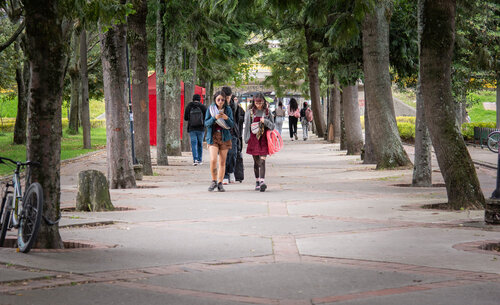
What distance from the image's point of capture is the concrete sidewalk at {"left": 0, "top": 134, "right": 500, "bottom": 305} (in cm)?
622

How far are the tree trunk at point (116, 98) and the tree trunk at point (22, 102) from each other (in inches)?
874

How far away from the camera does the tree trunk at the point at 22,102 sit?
37812 millimetres

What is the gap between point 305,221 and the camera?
10.8 meters

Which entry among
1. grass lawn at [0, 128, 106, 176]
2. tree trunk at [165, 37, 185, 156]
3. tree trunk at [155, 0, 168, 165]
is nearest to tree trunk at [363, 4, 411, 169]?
tree trunk at [155, 0, 168, 165]

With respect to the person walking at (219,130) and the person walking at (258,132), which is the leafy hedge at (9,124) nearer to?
the person walking at (219,130)

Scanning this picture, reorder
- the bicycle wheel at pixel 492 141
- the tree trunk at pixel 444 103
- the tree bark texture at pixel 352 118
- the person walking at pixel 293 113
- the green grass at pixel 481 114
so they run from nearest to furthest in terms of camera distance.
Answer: the tree trunk at pixel 444 103
the tree bark texture at pixel 352 118
the bicycle wheel at pixel 492 141
the person walking at pixel 293 113
the green grass at pixel 481 114

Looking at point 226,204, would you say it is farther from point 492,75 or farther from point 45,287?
point 492,75

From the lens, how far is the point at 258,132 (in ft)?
52.2

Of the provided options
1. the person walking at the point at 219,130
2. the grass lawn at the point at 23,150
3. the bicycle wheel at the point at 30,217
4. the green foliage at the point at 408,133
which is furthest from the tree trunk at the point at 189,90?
the bicycle wheel at the point at 30,217

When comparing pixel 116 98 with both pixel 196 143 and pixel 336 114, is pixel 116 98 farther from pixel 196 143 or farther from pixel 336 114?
pixel 336 114

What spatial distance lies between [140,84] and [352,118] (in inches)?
426

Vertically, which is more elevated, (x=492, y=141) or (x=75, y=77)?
(x=75, y=77)

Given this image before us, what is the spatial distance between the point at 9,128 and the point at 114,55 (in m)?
56.3

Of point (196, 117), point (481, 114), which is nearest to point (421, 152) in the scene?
point (196, 117)
